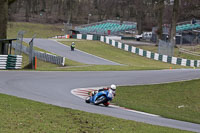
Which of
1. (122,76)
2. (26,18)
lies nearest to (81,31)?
(26,18)

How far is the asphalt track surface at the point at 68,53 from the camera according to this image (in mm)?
44456

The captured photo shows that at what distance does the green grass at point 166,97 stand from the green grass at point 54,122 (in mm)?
7597

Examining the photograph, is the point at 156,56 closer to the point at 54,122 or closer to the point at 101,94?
the point at 101,94

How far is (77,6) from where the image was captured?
359ft

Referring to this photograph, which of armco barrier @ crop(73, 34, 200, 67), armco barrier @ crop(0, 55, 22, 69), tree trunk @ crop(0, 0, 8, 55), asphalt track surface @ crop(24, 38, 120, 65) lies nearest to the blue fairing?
armco barrier @ crop(0, 55, 22, 69)

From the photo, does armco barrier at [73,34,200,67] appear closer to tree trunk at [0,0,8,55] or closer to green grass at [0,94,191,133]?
tree trunk at [0,0,8,55]

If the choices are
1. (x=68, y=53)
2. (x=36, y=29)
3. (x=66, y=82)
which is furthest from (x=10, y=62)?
(x=36, y=29)

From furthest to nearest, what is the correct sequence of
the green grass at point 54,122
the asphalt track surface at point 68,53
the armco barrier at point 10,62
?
the asphalt track surface at point 68,53, the armco barrier at point 10,62, the green grass at point 54,122

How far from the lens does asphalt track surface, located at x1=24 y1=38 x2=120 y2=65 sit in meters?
44.5

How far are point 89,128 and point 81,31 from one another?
6998 centimetres

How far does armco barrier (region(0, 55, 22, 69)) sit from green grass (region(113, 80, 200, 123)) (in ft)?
30.2

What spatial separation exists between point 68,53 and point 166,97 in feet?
90.8

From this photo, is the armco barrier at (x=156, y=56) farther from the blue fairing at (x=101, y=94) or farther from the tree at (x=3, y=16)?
the blue fairing at (x=101, y=94)

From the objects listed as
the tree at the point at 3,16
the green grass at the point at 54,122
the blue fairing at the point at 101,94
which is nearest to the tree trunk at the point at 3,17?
the tree at the point at 3,16
